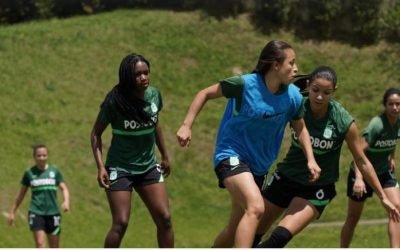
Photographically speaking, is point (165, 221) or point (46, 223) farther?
point (46, 223)

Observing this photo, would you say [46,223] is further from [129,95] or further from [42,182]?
[129,95]

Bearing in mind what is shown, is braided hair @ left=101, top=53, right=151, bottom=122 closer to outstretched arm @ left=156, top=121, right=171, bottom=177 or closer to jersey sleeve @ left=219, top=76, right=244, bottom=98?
outstretched arm @ left=156, top=121, right=171, bottom=177

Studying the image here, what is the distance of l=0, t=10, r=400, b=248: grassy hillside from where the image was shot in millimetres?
26469

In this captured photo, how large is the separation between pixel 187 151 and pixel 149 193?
2268 cm

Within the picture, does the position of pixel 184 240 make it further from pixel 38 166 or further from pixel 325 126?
pixel 325 126

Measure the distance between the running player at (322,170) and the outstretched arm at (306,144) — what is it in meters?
0.27

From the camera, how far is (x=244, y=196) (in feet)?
27.1

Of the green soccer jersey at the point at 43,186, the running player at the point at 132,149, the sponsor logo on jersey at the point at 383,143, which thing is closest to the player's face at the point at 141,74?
the running player at the point at 132,149

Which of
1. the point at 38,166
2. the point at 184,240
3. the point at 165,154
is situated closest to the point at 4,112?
the point at 184,240

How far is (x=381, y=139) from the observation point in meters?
11.6

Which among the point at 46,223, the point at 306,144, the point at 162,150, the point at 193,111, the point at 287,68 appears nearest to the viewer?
the point at 193,111

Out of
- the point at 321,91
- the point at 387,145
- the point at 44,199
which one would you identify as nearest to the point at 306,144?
the point at 321,91

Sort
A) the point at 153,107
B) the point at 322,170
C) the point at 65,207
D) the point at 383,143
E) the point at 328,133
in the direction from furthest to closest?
the point at 65,207 < the point at 383,143 < the point at 153,107 < the point at 322,170 < the point at 328,133

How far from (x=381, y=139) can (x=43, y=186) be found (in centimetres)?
550
